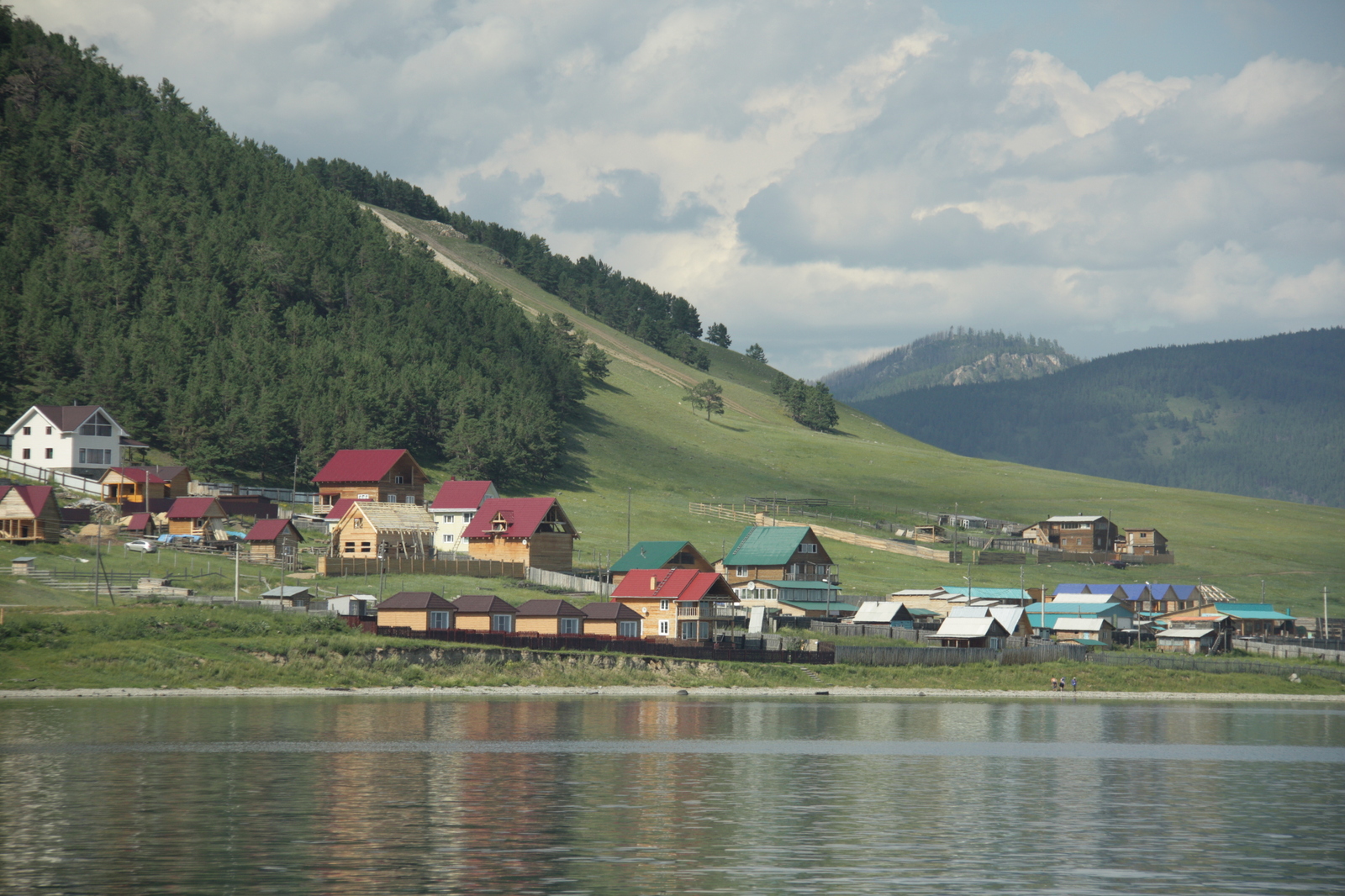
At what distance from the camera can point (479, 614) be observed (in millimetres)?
86750

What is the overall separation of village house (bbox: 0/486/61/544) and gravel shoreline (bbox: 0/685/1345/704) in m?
31.2

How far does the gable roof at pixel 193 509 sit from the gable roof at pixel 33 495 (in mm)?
12574

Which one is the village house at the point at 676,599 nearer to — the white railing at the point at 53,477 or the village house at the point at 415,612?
the village house at the point at 415,612

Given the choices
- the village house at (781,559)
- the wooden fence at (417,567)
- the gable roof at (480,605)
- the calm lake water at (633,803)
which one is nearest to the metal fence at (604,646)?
the gable roof at (480,605)

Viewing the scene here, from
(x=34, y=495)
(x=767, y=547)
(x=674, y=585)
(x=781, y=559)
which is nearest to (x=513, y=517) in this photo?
(x=674, y=585)

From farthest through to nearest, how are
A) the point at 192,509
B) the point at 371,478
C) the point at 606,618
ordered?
1. the point at 371,478
2. the point at 192,509
3. the point at 606,618

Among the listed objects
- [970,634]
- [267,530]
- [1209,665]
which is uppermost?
[267,530]

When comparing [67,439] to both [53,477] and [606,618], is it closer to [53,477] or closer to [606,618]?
[53,477]

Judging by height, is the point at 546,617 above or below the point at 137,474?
below

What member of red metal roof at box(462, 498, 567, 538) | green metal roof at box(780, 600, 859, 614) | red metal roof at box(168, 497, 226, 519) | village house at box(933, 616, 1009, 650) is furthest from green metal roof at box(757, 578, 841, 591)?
red metal roof at box(168, 497, 226, 519)

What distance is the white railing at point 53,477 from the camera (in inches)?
4585

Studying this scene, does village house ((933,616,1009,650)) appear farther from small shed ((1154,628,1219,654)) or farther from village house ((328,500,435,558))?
village house ((328,500,435,558))

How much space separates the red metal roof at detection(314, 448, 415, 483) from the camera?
5113 inches

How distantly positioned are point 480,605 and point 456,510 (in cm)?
3445
